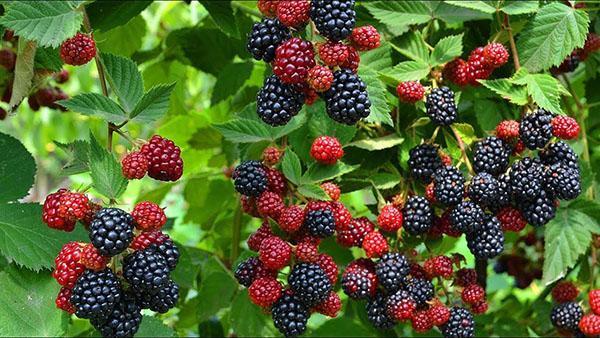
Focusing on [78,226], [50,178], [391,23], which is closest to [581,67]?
[391,23]

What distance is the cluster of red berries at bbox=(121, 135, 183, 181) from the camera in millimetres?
1402

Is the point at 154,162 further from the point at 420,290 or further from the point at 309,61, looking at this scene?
the point at 420,290

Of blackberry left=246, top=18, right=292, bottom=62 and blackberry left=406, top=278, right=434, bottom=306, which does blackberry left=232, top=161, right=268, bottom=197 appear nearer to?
blackberry left=246, top=18, right=292, bottom=62

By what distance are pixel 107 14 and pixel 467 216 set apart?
1.03 meters

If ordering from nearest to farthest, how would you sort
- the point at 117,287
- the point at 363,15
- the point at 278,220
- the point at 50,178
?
the point at 117,287
the point at 278,220
the point at 363,15
the point at 50,178

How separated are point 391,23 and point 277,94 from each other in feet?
Answer: 1.58

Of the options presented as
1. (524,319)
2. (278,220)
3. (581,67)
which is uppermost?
(278,220)

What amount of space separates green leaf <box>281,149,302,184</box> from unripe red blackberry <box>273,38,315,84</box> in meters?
0.26

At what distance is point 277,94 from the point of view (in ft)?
4.69

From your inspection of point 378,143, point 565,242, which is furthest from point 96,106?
point 565,242

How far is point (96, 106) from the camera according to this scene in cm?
146

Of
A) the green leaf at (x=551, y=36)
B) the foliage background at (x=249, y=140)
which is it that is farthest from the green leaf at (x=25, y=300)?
the green leaf at (x=551, y=36)

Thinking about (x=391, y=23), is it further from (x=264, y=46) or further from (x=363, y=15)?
(x=264, y=46)

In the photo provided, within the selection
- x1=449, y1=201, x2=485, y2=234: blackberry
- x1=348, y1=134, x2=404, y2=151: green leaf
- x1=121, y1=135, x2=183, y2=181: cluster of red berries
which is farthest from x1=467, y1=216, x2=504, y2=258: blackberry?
x1=121, y1=135, x2=183, y2=181: cluster of red berries
